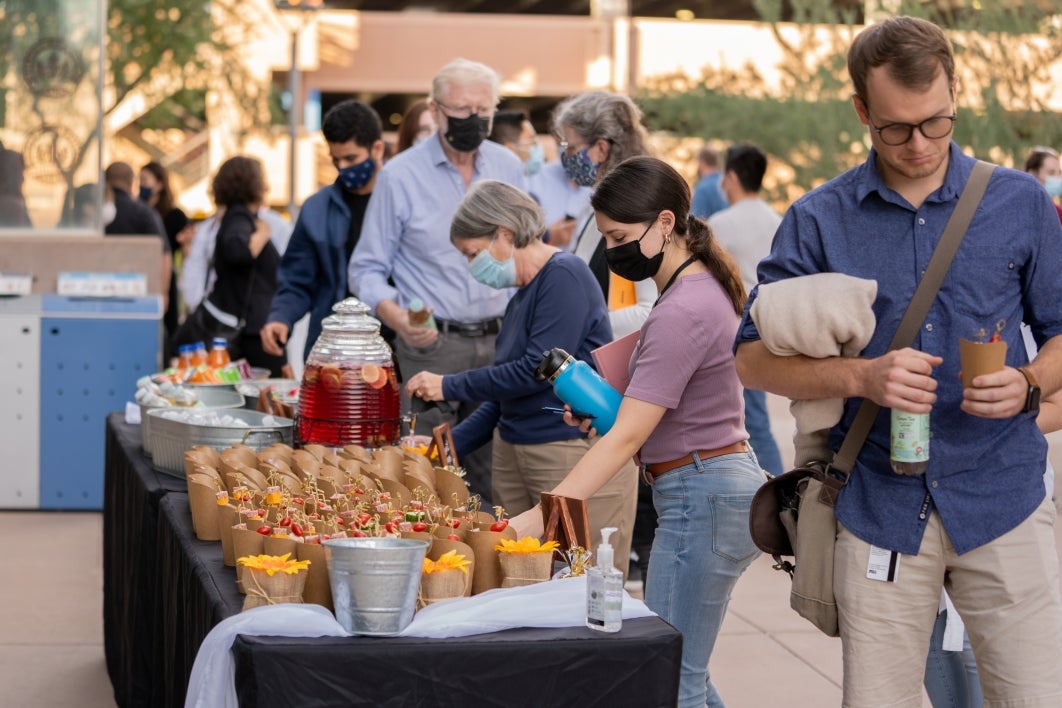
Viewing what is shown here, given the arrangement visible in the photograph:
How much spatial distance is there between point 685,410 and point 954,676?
2.91ft

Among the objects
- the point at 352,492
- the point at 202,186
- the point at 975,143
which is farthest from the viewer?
the point at 202,186

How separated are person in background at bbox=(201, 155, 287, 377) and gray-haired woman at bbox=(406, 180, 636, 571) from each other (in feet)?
12.4

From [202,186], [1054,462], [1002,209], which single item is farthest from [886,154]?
[202,186]

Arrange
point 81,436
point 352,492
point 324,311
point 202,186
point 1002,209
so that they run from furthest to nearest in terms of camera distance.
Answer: point 202,186
point 81,436
point 324,311
point 352,492
point 1002,209

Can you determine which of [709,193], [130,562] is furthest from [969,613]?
[709,193]

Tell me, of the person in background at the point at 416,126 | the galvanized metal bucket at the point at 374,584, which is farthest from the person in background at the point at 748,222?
the galvanized metal bucket at the point at 374,584

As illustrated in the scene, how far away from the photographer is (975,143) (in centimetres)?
1672

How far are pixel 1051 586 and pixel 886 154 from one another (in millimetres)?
882

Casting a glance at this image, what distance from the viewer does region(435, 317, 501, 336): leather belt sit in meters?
5.80

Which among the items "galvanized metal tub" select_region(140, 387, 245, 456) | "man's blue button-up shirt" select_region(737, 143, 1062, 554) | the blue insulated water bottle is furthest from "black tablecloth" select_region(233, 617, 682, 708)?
"galvanized metal tub" select_region(140, 387, 245, 456)

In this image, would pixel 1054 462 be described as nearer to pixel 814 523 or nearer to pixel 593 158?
pixel 593 158

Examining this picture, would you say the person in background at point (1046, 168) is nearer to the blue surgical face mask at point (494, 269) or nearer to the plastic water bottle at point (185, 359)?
the plastic water bottle at point (185, 359)

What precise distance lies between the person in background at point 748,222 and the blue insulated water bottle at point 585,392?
14.7ft

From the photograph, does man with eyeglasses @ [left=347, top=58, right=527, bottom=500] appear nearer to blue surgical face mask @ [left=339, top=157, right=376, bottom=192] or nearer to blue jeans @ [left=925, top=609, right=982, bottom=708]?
blue surgical face mask @ [left=339, top=157, right=376, bottom=192]
